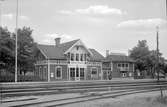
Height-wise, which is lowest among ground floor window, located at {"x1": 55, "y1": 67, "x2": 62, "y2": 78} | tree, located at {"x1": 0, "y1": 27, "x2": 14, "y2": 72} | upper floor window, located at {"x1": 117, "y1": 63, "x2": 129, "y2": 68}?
ground floor window, located at {"x1": 55, "y1": 67, "x2": 62, "y2": 78}

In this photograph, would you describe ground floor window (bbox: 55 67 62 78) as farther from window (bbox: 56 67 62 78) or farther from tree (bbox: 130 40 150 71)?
tree (bbox: 130 40 150 71)

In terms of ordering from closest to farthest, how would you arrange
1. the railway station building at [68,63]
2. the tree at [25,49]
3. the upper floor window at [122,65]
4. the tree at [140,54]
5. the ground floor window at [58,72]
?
the tree at [25,49] → the railway station building at [68,63] → the ground floor window at [58,72] → the upper floor window at [122,65] → the tree at [140,54]

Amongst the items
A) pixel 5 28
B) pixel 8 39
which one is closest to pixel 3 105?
pixel 8 39

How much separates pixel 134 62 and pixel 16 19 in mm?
33592

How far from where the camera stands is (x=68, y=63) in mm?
41781

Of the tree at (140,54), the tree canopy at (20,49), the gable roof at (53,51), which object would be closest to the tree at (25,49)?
the tree canopy at (20,49)

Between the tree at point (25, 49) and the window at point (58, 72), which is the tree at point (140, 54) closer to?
the window at point (58, 72)

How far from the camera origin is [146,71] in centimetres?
6462

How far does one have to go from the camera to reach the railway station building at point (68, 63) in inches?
1563

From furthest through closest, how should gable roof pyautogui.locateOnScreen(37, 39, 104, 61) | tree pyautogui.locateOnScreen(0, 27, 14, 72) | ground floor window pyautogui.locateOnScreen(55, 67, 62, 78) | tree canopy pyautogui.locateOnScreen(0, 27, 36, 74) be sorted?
1. gable roof pyautogui.locateOnScreen(37, 39, 104, 61)
2. ground floor window pyautogui.locateOnScreen(55, 67, 62, 78)
3. tree canopy pyautogui.locateOnScreen(0, 27, 36, 74)
4. tree pyautogui.locateOnScreen(0, 27, 14, 72)

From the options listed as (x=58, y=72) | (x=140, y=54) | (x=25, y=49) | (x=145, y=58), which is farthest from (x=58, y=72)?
(x=140, y=54)

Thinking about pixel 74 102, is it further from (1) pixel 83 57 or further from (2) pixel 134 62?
(2) pixel 134 62

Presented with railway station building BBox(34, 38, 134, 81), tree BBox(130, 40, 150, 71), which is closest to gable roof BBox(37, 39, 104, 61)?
railway station building BBox(34, 38, 134, 81)

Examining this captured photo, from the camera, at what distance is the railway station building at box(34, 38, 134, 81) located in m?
39.7
